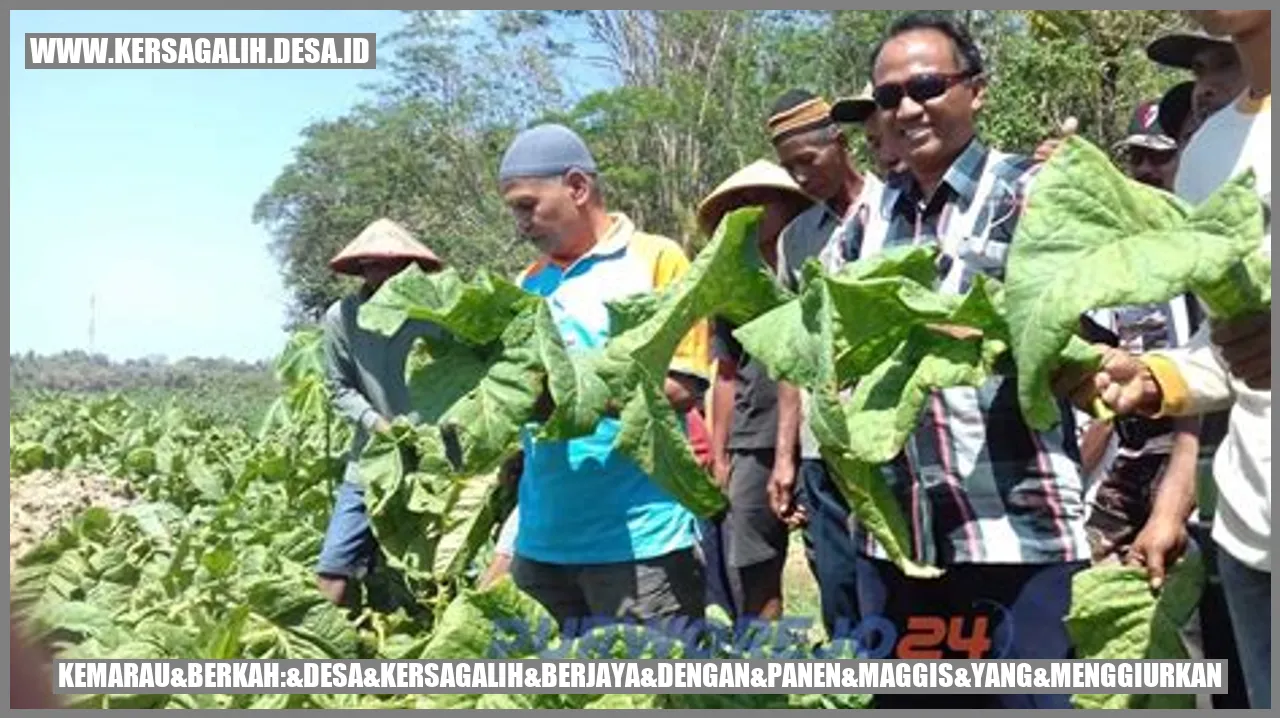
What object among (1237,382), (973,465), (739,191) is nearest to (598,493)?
(973,465)

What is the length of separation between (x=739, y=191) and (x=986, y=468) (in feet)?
6.46

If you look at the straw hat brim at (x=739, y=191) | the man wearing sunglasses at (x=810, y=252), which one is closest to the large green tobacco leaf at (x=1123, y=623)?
the man wearing sunglasses at (x=810, y=252)

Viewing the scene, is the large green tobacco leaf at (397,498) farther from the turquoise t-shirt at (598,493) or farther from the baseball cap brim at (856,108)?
the baseball cap brim at (856,108)

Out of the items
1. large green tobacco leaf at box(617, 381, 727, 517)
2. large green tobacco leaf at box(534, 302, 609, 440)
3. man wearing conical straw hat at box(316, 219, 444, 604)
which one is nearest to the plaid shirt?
large green tobacco leaf at box(617, 381, 727, 517)

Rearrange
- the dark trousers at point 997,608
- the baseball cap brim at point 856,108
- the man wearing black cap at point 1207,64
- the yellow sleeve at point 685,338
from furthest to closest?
1. the baseball cap brim at point 856,108
2. the yellow sleeve at point 685,338
3. the man wearing black cap at point 1207,64
4. the dark trousers at point 997,608

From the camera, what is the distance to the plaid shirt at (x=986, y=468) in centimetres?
282

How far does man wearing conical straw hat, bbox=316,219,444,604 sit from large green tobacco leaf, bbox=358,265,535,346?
1.79 m

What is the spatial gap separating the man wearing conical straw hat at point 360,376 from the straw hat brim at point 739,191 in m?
0.92

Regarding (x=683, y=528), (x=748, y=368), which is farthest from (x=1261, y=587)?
(x=748, y=368)

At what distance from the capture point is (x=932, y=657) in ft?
9.72
